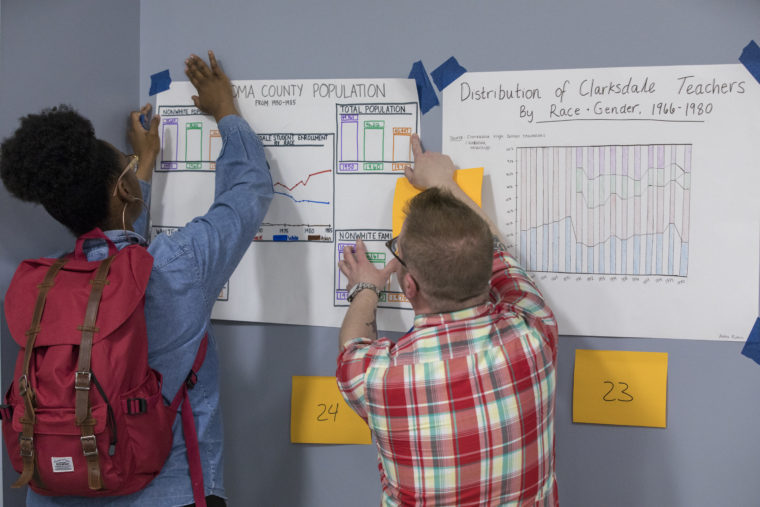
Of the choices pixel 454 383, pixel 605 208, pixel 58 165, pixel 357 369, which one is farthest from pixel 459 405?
pixel 58 165

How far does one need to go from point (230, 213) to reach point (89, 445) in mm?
420

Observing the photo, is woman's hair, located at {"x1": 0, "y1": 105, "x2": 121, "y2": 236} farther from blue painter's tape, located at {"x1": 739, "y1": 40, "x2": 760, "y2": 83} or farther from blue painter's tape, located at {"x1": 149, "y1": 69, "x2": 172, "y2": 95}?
blue painter's tape, located at {"x1": 739, "y1": 40, "x2": 760, "y2": 83}

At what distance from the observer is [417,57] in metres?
1.14

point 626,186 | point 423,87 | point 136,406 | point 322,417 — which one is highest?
point 423,87

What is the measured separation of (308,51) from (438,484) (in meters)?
0.91

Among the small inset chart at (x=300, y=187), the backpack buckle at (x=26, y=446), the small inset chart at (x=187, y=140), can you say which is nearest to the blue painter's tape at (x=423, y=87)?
the small inset chart at (x=300, y=187)

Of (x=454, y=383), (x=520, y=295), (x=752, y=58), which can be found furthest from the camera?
(x=752, y=58)

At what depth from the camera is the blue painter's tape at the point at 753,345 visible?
1.06 metres

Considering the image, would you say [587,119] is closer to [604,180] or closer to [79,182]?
[604,180]

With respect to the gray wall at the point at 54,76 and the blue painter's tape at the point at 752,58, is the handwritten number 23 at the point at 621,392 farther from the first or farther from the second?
the gray wall at the point at 54,76

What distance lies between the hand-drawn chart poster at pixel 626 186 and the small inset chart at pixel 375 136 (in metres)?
0.09

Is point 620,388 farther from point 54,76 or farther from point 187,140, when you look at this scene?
point 54,76

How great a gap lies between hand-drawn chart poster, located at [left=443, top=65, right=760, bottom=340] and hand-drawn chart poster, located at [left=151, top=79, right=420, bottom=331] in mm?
160

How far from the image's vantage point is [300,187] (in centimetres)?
119
